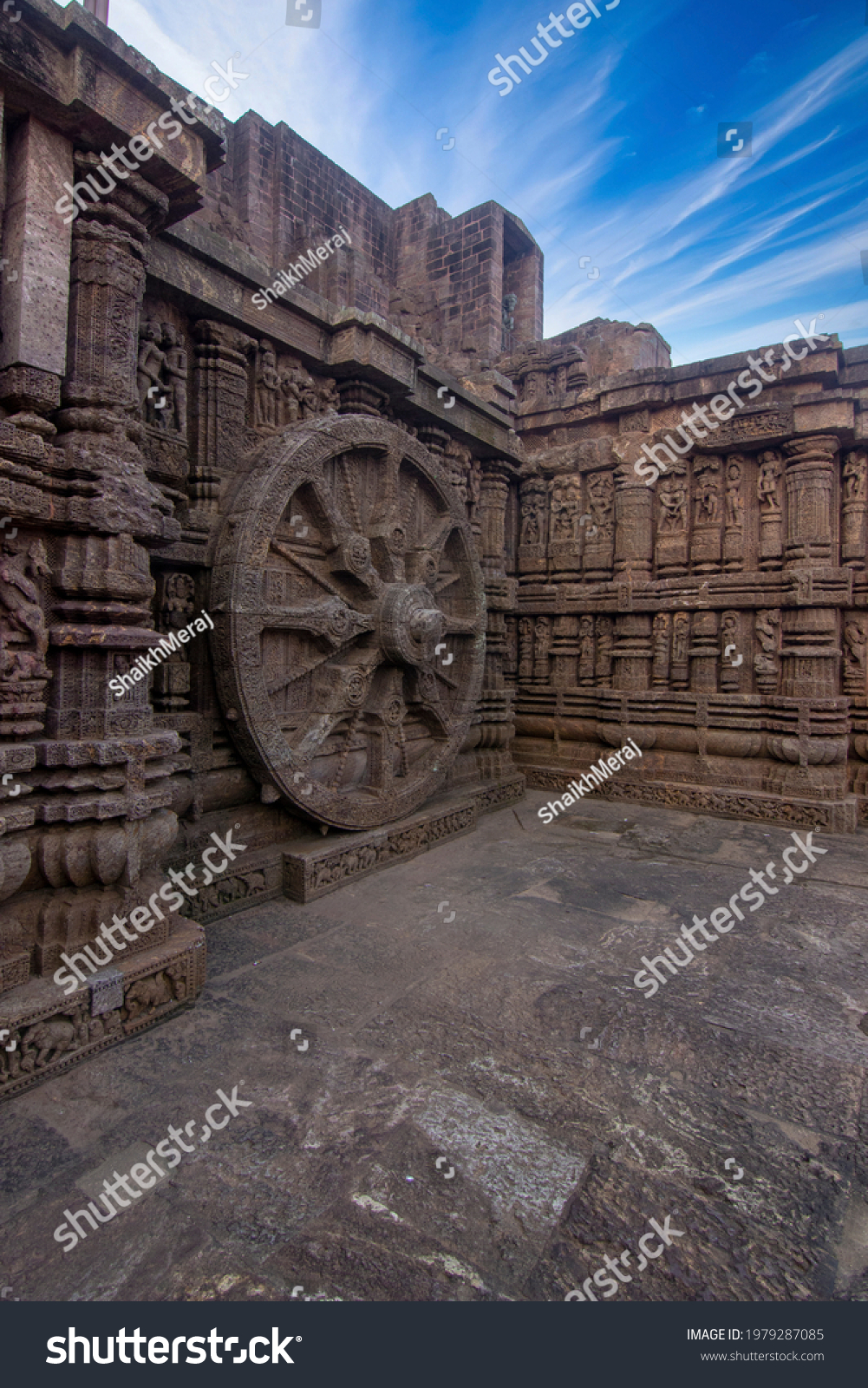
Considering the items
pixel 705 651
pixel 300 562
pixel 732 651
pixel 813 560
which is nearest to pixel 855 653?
pixel 813 560

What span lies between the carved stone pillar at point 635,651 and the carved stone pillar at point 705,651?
19.9 inches

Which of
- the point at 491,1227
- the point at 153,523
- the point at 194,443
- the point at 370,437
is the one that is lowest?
the point at 491,1227

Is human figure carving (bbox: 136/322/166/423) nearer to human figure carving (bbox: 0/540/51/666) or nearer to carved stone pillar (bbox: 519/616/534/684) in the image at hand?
human figure carving (bbox: 0/540/51/666)

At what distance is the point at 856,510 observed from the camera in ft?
23.2

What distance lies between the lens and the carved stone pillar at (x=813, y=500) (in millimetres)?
6898

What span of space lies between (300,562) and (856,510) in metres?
Result: 6.00

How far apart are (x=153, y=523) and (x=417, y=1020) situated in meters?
2.51

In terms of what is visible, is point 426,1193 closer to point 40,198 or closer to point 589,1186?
point 589,1186

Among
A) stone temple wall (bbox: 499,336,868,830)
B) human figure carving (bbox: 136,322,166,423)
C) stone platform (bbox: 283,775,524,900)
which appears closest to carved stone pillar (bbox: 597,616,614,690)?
stone temple wall (bbox: 499,336,868,830)

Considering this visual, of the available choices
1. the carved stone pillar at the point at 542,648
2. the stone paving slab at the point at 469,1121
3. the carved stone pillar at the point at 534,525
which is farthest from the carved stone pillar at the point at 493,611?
the stone paving slab at the point at 469,1121

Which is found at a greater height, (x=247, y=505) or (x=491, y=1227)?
(x=247, y=505)

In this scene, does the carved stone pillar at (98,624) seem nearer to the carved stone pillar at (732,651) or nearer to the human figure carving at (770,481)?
the carved stone pillar at (732,651)

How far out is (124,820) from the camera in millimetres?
2885

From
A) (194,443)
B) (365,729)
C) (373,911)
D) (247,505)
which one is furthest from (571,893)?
(194,443)
